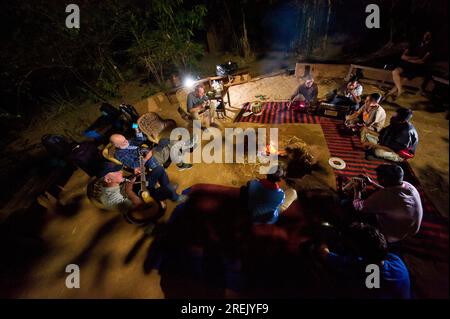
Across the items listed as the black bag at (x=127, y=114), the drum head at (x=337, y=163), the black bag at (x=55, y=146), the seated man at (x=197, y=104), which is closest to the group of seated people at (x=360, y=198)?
the drum head at (x=337, y=163)

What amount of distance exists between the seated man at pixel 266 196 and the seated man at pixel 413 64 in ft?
19.8

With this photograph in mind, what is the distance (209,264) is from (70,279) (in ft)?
8.37

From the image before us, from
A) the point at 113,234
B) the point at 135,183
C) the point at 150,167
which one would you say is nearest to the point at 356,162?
the point at 150,167

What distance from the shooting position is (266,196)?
280 cm

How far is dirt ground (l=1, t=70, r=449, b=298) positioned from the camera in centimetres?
306

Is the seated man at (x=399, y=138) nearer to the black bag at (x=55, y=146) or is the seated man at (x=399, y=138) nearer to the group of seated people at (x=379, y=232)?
the group of seated people at (x=379, y=232)

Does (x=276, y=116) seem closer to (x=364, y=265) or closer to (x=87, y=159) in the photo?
(x=364, y=265)

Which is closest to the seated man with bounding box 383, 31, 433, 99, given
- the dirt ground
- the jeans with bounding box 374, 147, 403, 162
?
the dirt ground

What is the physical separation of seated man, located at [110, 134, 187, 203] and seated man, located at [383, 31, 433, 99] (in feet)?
23.7

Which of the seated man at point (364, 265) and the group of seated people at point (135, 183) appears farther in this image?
the group of seated people at point (135, 183)

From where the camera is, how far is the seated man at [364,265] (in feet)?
7.13

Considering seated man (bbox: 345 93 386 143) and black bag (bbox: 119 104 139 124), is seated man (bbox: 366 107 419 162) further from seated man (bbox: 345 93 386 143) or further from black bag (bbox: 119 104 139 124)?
black bag (bbox: 119 104 139 124)

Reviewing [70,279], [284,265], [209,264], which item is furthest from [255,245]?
[70,279]

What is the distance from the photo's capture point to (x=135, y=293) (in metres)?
3.00
